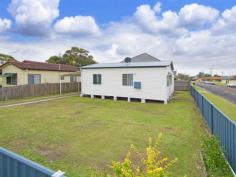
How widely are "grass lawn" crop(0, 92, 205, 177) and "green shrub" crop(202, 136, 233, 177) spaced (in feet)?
0.92

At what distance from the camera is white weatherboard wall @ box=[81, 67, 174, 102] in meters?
17.6

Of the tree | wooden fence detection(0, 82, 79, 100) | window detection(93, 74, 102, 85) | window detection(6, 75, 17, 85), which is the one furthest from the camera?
the tree

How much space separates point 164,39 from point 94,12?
1108cm

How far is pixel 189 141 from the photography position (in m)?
7.72

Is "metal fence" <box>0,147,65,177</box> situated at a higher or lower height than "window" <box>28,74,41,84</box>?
lower

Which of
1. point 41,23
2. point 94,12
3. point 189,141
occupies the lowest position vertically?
point 189,141

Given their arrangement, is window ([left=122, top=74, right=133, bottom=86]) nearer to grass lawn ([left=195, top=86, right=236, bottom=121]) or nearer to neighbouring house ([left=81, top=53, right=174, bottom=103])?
neighbouring house ([left=81, top=53, right=174, bottom=103])

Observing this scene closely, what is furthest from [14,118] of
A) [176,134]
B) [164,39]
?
[164,39]

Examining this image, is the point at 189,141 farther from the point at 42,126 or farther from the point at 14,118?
the point at 14,118

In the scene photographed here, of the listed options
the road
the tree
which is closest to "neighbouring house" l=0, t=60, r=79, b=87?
the road

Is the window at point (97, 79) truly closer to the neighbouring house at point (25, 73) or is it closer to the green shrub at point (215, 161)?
the neighbouring house at point (25, 73)

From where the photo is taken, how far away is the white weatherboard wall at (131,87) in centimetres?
1758

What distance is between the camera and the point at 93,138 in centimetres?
781

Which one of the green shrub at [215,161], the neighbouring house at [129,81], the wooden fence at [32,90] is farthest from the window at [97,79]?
the green shrub at [215,161]
